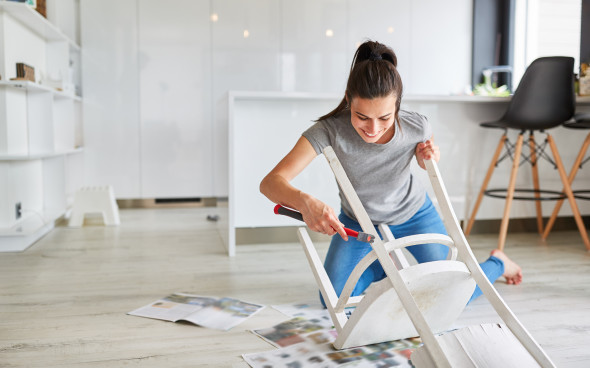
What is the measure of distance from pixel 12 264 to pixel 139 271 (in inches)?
25.7

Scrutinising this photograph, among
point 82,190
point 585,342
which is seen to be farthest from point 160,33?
point 585,342

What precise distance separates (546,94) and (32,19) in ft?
9.54

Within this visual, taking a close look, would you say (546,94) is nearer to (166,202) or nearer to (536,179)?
(536,179)

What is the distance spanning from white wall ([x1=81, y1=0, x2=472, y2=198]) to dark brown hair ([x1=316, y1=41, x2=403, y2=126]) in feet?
10.1

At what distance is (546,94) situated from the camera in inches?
114

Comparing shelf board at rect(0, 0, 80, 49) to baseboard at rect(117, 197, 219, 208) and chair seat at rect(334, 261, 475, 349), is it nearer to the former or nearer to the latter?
baseboard at rect(117, 197, 219, 208)

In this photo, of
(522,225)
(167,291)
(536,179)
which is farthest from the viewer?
(522,225)

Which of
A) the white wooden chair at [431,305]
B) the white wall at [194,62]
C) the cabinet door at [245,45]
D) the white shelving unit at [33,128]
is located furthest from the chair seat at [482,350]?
the cabinet door at [245,45]

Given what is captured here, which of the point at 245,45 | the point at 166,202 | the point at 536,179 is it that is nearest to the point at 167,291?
the point at 536,179

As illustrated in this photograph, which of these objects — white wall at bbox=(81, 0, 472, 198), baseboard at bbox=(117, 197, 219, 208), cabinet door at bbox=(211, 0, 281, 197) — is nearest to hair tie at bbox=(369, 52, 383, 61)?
white wall at bbox=(81, 0, 472, 198)

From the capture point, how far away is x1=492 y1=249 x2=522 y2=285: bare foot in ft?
7.41

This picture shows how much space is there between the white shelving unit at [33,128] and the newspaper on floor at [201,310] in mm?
1303

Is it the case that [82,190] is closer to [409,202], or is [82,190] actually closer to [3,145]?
[3,145]

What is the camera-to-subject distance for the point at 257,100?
300cm
